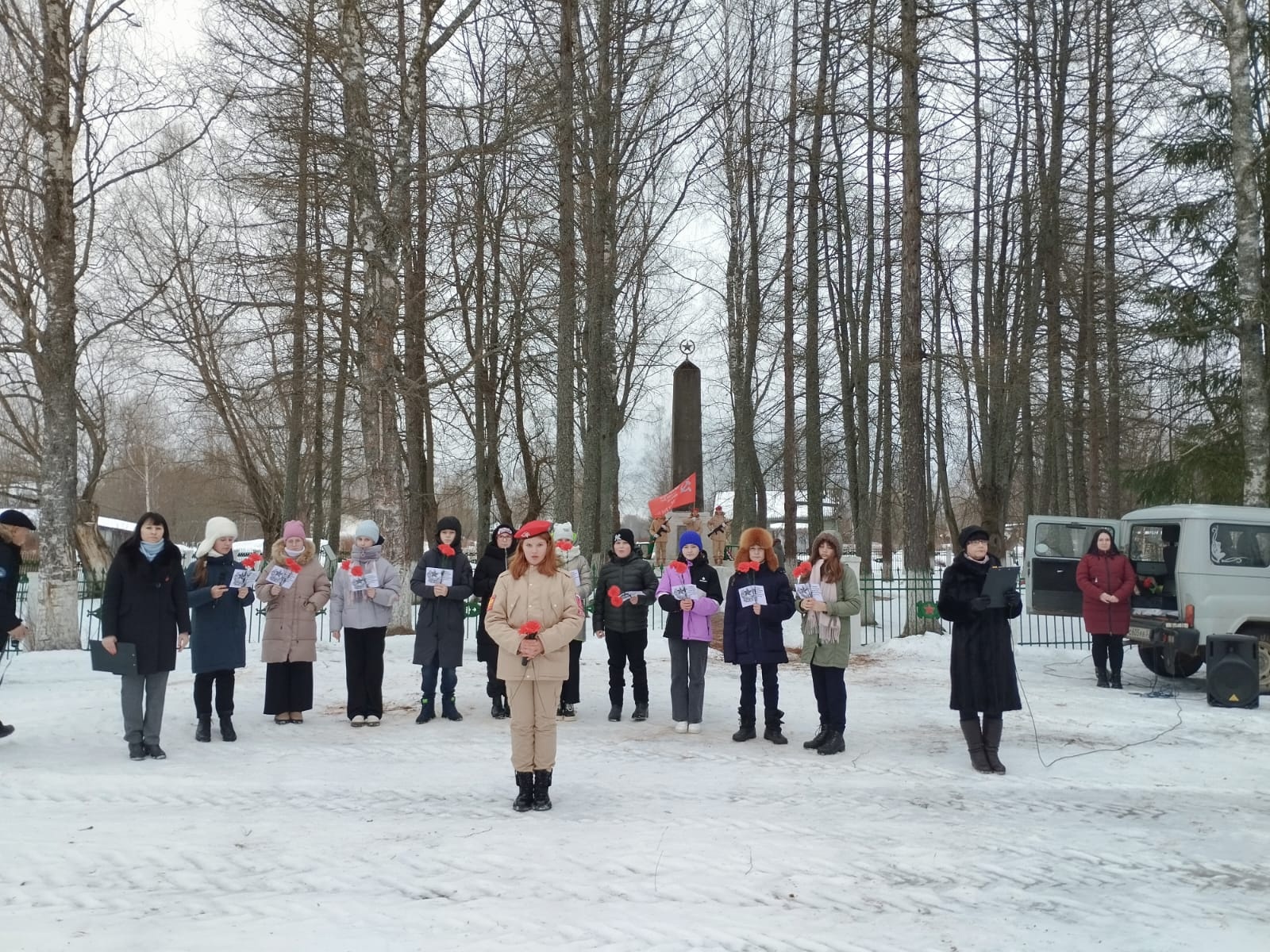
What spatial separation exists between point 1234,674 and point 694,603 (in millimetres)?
Answer: 5961

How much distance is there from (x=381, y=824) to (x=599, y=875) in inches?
62.2

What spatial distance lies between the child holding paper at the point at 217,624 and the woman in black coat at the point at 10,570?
1250 millimetres

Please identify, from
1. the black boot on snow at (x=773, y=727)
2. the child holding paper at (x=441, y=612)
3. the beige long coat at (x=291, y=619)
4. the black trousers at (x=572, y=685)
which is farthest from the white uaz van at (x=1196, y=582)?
the beige long coat at (x=291, y=619)

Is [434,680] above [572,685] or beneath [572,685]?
above

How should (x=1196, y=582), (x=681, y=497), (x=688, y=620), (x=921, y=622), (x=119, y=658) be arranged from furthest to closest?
(x=681, y=497) < (x=921, y=622) < (x=1196, y=582) < (x=688, y=620) < (x=119, y=658)

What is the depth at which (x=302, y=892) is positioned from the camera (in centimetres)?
465

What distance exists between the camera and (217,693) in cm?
802

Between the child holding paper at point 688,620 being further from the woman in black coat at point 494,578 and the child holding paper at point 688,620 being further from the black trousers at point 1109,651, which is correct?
the black trousers at point 1109,651

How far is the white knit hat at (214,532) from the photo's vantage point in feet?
26.7

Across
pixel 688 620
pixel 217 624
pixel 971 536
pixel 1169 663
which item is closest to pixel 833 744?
pixel 688 620

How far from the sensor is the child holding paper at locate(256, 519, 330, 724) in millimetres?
8633

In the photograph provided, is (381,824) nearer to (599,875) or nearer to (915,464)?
(599,875)

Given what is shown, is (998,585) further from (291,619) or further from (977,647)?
(291,619)

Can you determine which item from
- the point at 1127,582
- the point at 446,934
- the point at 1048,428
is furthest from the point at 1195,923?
the point at 1048,428
